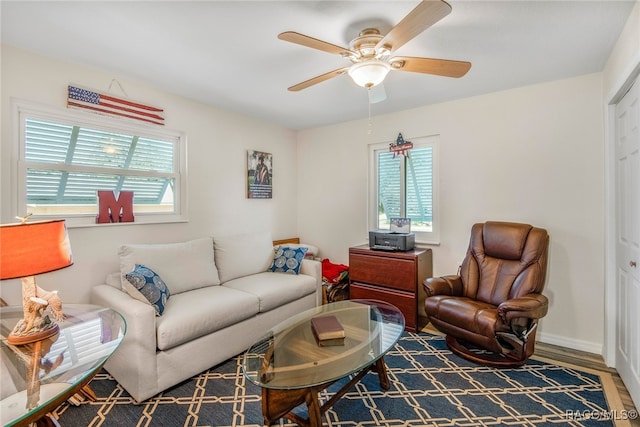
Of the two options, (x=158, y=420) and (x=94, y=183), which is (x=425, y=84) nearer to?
(x=94, y=183)

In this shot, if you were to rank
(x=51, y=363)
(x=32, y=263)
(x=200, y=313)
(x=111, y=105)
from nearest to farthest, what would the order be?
(x=51, y=363) < (x=32, y=263) < (x=200, y=313) < (x=111, y=105)

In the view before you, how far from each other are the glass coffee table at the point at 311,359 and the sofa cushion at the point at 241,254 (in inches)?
44.1

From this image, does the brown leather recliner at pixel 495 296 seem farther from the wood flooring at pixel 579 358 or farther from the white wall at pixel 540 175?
the wood flooring at pixel 579 358

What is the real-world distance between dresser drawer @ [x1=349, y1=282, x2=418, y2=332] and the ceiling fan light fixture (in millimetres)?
2066

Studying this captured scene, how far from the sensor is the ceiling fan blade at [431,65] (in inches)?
70.6

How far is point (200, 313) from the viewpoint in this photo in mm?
2209

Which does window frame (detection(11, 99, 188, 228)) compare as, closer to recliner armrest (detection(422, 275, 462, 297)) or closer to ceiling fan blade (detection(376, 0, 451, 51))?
ceiling fan blade (detection(376, 0, 451, 51))

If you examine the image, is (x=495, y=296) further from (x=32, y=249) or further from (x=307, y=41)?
(x=32, y=249)

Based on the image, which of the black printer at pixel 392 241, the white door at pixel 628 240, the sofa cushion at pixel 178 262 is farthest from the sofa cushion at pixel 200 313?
the white door at pixel 628 240

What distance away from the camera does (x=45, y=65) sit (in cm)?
227

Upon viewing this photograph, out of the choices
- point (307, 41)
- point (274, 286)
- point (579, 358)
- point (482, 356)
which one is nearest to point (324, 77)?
point (307, 41)

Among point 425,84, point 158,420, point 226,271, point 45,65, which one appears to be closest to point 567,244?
point 425,84

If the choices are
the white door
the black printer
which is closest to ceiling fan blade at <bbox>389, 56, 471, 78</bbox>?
the white door

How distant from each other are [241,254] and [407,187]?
6.81 feet
